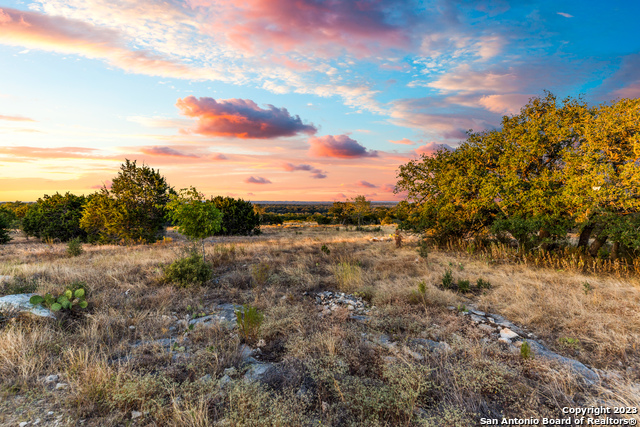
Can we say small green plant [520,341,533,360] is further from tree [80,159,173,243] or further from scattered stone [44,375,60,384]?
tree [80,159,173,243]

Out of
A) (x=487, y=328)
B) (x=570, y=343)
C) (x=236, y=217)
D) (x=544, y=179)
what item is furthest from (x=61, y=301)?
(x=236, y=217)

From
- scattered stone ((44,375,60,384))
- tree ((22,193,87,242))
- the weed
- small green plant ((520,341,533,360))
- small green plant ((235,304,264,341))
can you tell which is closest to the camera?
scattered stone ((44,375,60,384))

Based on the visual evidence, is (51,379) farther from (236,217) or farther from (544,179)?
(236,217)

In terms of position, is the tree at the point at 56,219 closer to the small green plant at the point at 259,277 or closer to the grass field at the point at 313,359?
the grass field at the point at 313,359

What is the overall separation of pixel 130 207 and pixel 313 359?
20729 mm

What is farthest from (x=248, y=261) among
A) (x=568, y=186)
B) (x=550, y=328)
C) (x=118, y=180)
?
(x=118, y=180)

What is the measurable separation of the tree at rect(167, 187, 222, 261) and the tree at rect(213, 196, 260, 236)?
2077cm

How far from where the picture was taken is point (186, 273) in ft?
26.8

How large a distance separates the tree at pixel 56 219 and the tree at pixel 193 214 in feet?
59.1

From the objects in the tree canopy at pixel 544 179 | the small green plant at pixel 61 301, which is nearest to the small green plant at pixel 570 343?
the tree canopy at pixel 544 179

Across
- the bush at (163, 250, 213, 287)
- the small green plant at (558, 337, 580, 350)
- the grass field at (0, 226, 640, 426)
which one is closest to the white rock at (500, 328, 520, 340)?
the grass field at (0, 226, 640, 426)

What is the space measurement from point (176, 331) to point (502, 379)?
5231 mm

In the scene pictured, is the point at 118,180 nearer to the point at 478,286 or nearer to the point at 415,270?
the point at 415,270

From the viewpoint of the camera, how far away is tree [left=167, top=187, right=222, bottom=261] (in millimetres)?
10656
